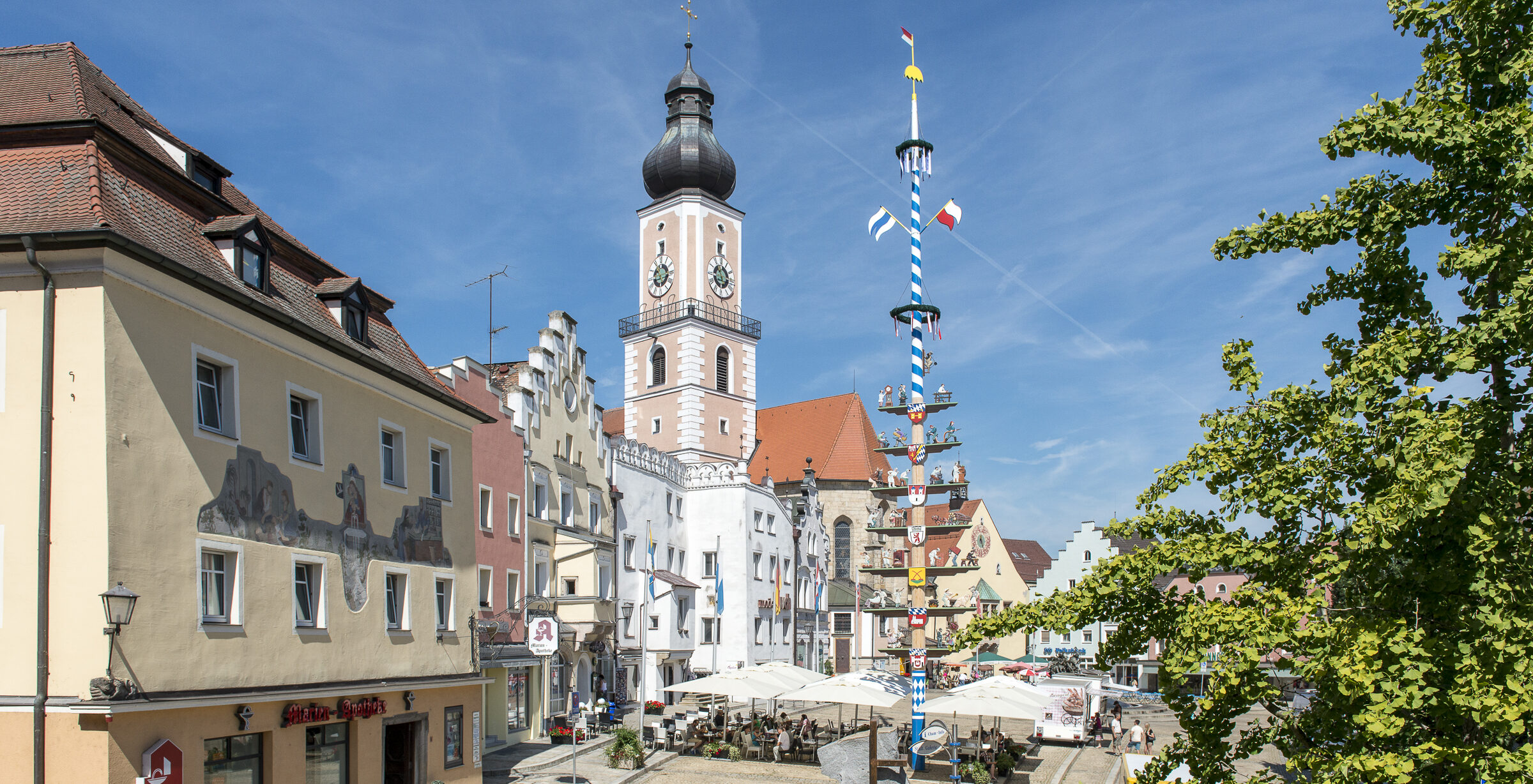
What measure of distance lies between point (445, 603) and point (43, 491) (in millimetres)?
9266

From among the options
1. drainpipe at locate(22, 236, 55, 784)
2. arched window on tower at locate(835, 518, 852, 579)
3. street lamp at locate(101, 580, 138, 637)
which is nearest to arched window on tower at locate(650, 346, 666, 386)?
arched window on tower at locate(835, 518, 852, 579)

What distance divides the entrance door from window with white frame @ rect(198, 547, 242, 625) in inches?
214

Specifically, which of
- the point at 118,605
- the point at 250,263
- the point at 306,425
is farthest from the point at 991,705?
the point at 118,605

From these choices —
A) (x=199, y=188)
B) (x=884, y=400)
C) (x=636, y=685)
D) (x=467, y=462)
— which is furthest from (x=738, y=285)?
(x=199, y=188)

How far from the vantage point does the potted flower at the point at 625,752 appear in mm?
26156

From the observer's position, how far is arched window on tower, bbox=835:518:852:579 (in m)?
73.9

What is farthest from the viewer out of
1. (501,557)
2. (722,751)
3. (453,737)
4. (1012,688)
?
(501,557)

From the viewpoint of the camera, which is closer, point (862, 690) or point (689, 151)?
point (862, 690)

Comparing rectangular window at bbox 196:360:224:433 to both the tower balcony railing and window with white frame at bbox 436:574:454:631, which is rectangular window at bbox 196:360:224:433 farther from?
the tower balcony railing

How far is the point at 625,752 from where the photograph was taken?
26.2m

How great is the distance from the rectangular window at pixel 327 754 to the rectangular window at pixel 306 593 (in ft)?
4.96

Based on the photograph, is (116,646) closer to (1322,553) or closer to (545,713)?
(1322,553)

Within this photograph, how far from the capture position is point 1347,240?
7551mm

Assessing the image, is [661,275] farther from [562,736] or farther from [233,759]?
[233,759]
